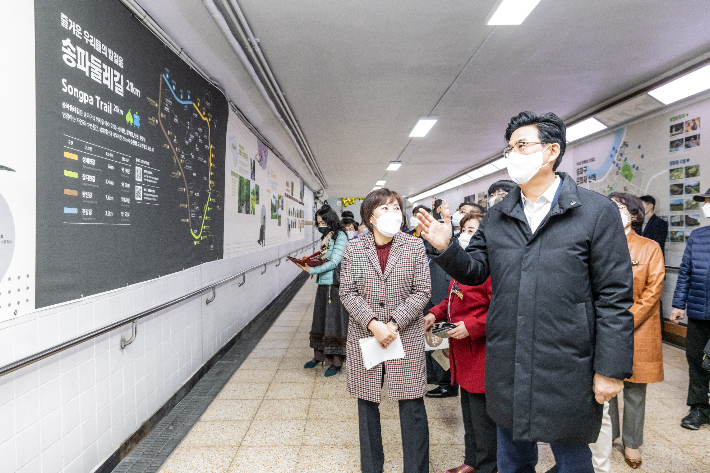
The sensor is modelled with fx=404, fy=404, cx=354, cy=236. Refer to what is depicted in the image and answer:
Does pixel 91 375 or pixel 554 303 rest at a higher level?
pixel 554 303

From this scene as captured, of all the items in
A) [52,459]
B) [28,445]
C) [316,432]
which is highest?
[28,445]

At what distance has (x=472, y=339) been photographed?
6.65 feet

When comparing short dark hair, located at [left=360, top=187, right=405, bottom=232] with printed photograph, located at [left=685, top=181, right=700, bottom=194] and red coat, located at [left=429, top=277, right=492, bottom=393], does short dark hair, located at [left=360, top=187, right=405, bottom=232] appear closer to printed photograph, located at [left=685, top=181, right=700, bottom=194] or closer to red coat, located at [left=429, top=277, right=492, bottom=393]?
red coat, located at [left=429, top=277, right=492, bottom=393]

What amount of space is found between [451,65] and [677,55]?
2.11 meters

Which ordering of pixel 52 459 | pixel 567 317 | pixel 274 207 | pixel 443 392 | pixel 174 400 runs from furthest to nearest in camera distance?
pixel 274 207
pixel 443 392
pixel 174 400
pixel 52 459
pixel 567 317

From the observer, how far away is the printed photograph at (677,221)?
4.59m

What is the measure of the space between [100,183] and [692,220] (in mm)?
5582

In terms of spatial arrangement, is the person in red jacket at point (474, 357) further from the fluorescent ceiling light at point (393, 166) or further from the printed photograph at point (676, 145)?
the fluorescent ceiling light at point (393, 166)

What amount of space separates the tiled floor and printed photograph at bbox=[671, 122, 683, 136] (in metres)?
2.62

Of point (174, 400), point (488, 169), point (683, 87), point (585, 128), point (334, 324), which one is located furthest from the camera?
point (488, 169)

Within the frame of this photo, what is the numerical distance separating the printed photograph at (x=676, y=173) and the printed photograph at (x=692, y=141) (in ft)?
0.88

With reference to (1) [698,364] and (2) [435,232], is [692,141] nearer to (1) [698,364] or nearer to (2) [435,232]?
(1) [698,364]

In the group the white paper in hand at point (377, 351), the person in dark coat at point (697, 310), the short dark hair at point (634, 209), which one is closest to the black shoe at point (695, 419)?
the person in dark coat at point (697, 310)

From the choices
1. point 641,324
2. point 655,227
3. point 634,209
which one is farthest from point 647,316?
point 655,227
